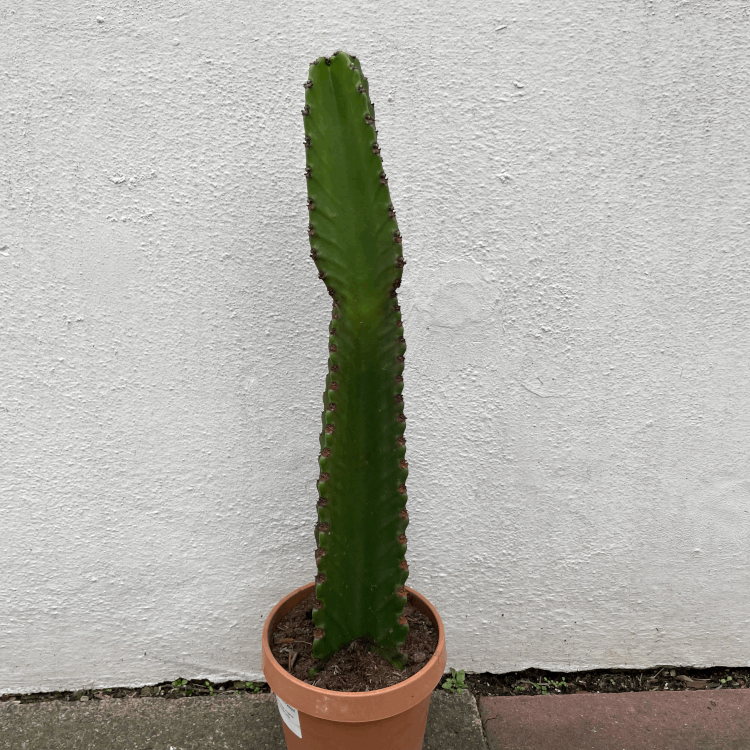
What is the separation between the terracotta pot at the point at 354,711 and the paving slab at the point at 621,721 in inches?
17.4

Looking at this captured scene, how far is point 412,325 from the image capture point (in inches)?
56.7

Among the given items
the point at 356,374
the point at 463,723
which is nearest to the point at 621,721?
the point at 463,723

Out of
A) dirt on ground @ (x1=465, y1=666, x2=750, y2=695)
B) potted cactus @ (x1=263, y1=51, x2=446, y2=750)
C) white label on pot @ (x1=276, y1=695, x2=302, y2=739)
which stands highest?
potted cactus @ (x1=263, y1=51, x2=446, y2=750)

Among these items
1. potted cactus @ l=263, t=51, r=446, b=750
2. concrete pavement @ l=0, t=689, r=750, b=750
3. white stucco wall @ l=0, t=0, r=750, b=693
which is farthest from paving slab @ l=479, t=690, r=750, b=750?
potted cactus @ l=263, t=51, r=446, b=750

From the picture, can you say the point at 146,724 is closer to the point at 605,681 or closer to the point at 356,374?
the point at 356,374

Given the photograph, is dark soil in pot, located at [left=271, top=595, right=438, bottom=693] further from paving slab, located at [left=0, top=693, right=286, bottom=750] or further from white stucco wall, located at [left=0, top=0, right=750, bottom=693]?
paving slab, located at [left=0, top=693, right=286, bottom=750]

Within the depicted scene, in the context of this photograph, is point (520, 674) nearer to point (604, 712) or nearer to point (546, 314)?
point (604, 712)

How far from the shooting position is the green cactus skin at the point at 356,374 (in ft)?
3.37

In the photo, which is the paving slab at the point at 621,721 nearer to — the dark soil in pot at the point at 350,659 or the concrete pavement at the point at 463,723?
the concrete pavement at the point at 463,723

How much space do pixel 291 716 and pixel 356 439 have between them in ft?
2.13

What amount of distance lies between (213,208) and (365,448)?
0.68 meters

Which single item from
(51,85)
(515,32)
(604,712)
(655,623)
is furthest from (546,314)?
(51,85)

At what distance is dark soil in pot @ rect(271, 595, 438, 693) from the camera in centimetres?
126

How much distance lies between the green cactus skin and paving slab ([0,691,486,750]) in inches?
19.4
